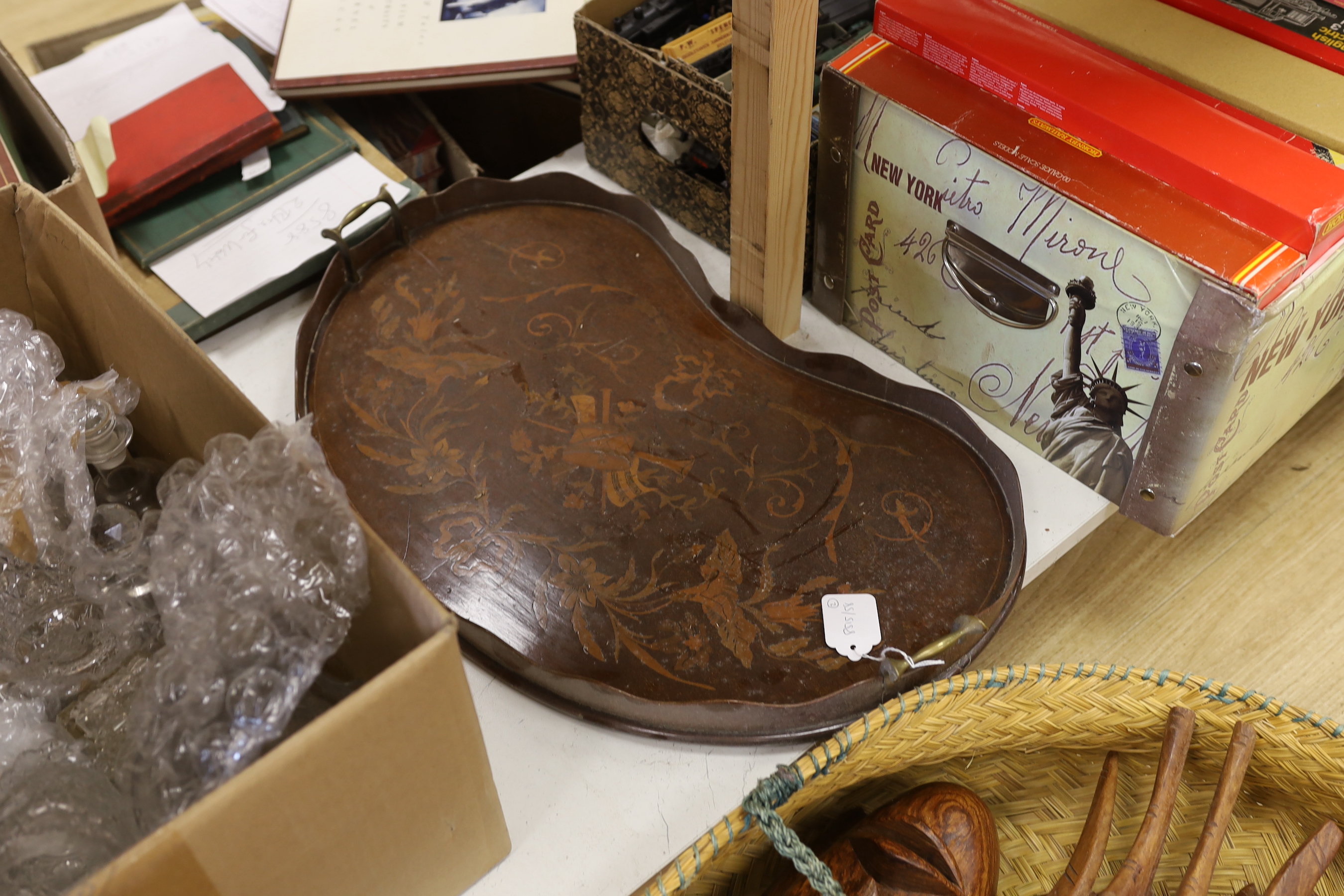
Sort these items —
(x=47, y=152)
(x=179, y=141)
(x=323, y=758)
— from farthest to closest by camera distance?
(x=179, y=141)
(x=47, y=152)
(x=323, y=758)

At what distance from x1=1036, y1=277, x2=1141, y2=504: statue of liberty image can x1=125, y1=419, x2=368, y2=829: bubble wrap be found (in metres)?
0.51

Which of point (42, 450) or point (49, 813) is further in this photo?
A: point (42, 450)

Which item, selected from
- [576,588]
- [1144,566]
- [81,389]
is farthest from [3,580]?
[1144,566]

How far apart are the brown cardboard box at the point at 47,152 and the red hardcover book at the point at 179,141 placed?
7cm

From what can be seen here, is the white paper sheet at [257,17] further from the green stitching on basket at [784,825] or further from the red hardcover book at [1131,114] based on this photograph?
the green stitching on basket at [784,825]

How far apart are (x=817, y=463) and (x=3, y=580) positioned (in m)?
0.56

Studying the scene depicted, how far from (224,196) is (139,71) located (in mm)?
223

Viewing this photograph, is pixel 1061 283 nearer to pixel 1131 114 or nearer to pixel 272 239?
pixel 1131 114

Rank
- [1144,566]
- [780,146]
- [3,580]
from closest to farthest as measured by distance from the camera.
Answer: [3,580]
[780,146]
[1144,566]

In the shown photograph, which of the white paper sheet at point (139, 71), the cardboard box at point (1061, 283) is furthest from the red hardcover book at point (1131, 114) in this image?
the white paper sheet at point (139, 71)

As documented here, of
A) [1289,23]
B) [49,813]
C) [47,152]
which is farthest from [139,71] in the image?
[1289,23]

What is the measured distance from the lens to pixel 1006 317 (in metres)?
0.80

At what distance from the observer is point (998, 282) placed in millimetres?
795

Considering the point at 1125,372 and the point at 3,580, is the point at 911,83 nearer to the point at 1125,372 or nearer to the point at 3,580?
the point at 1125,372
